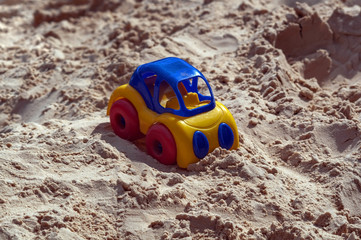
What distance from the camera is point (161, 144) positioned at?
3619 mm

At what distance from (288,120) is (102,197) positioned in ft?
4.99

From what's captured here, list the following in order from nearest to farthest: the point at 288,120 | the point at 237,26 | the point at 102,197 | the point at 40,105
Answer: the point at 102,197, the point at 288,120, the point at 40,105, the point at 237,26

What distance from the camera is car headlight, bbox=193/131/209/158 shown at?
3531 mm

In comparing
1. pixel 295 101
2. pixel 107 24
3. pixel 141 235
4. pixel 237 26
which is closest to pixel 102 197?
pixel 141 235

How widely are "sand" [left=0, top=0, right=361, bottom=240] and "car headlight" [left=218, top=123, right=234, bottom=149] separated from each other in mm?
100

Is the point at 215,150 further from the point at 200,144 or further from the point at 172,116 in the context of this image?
the point at 172,116

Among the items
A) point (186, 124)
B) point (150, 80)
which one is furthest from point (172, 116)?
point (150, 80)

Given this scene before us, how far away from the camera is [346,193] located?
10.9 feet

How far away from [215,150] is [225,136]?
5.5 inches

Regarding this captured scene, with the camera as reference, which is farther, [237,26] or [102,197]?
[237,26]

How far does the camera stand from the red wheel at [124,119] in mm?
3842

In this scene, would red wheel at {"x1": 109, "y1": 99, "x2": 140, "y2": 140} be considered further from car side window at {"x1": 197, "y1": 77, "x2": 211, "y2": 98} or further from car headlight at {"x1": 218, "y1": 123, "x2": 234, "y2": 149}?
car side window at {"x1": 197, "y1": 77, "x2": 211, "y2": 98}

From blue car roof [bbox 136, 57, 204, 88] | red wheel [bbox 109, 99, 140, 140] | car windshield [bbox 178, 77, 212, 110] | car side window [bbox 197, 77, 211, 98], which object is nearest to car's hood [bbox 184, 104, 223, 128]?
car windshield [bbox 178, 77, 212, 110]

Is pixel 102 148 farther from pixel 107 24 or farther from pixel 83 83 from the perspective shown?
pixel 107 24
